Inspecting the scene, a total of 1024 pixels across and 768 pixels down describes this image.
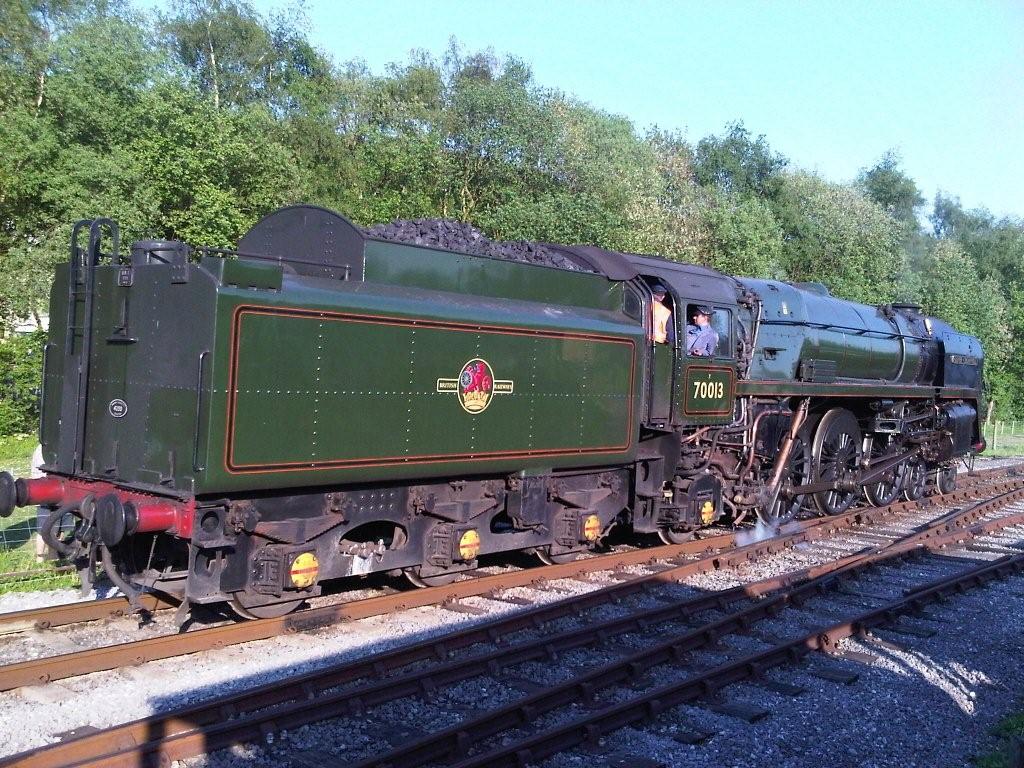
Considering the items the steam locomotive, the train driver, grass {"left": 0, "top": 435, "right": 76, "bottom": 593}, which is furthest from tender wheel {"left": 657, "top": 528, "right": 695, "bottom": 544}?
grass {"left": 0, "top": 435, "right": 76, "bottom": 593}

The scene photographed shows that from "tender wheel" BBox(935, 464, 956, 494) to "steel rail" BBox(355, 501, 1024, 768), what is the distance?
27.1 feet

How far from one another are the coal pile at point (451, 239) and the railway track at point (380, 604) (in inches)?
120

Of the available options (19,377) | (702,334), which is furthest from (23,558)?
(19,377)

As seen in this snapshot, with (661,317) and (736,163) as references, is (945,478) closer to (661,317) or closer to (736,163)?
(661,317)

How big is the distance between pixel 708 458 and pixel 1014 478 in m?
12.3

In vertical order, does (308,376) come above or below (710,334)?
below

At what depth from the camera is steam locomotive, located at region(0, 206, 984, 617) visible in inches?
252

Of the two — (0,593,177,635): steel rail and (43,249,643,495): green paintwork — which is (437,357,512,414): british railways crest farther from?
(0,593,177,635): steel rail

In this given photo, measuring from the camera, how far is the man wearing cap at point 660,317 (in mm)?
10052

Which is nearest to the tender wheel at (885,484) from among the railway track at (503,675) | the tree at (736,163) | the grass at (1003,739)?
the railway track at (503,675)

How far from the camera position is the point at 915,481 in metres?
16.0

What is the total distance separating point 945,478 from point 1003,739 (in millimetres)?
12157

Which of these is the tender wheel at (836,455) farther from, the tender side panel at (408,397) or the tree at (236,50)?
the tree at (236,50)

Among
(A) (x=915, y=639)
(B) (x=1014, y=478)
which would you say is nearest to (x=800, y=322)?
(A) (x=915, y=639)
